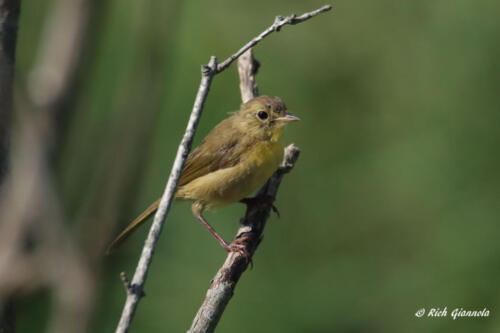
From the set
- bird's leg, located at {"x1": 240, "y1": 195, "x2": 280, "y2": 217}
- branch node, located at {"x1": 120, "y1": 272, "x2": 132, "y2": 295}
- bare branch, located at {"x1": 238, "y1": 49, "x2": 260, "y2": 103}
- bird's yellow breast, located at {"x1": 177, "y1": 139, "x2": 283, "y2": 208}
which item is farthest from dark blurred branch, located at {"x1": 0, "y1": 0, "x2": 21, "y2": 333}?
bare branch, located at {"x1": 238, "y1": 49, "x2": 260, "y2": 103}

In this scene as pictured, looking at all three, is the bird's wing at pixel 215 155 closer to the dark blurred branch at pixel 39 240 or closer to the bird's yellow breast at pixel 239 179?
the bird's yellow breast at pixel 239 179

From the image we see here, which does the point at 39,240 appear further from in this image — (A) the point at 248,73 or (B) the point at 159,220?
(A) the point at 248,73

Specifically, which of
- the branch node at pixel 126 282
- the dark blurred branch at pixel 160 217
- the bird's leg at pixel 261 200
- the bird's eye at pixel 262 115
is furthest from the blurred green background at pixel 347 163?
the branch node at pixel 126 282

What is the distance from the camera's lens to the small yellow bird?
A: 4.52 m

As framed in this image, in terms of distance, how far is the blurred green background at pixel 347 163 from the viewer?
5078mm

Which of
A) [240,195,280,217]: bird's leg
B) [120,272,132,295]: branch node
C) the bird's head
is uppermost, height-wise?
the bird's head

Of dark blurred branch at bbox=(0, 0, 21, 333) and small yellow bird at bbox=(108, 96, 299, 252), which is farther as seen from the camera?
small yellow bird at bbox=(108, 96, 299, 252)

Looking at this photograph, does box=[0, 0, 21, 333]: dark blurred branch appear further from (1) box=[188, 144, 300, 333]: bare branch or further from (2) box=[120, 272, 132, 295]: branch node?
(1) box=[188, 144, 300, 333]: bare branch

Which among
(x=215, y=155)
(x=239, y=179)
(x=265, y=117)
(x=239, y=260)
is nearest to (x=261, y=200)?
(x=239, y=179)

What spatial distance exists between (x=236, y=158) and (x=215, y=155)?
0.61 ft

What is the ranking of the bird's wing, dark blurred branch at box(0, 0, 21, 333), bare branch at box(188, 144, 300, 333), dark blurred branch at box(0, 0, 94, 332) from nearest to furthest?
dark blurred branch at box(0, 0, 94, 332) < dark blurred branch at box(0, 0, 21, 333) < bare branch at box(188, 144, 300, 333) < the bird's wing

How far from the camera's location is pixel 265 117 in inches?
189

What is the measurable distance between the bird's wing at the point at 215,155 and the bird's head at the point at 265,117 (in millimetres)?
129

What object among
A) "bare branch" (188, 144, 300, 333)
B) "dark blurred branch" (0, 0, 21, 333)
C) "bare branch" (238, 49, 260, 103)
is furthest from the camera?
"bare branch" (238, 49, 260, 103)
